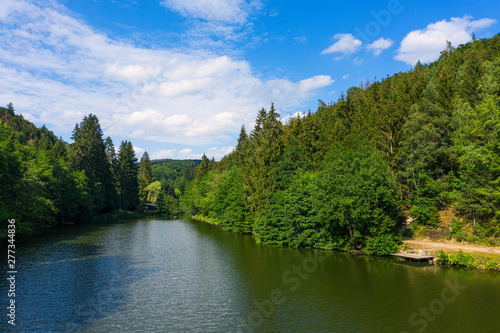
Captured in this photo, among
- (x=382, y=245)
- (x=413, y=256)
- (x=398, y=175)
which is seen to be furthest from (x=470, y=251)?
(x=398, y=175)

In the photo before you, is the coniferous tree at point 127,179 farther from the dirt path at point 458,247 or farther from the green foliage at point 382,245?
the dirt path at point 458,247

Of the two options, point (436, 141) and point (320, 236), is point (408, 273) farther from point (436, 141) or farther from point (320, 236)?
point (436, 141)

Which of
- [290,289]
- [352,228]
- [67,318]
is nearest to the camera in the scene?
[67,318]

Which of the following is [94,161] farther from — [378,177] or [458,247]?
[458,247]

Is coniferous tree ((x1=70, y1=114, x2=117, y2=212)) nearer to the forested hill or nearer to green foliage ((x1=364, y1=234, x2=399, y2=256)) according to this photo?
the forested hill

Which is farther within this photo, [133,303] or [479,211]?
[479,211]

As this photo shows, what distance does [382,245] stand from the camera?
119 feet

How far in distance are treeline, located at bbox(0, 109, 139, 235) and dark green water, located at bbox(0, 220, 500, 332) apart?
34.4 ft

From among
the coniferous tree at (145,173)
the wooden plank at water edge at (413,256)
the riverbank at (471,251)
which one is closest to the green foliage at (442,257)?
the riverbank at (471,251)

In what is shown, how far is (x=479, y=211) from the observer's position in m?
34.8

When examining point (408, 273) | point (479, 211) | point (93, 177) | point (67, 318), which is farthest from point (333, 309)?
point (93, 177)

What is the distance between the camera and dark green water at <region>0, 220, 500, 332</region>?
18.6m

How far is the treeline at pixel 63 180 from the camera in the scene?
140ft

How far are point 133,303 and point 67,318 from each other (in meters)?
4.25
